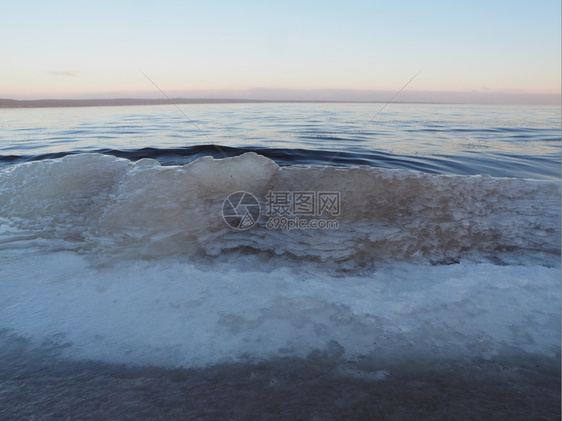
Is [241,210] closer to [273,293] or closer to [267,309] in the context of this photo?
[273,293]

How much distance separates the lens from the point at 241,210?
15.5 ft

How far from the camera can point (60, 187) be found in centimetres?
543

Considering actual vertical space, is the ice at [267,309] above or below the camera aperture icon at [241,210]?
below

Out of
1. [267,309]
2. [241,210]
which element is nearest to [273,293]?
[267,309]

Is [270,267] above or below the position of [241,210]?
below

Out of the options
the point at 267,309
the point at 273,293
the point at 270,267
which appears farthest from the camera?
the point at 270,267

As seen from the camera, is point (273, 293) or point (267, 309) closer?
point (267, 309)

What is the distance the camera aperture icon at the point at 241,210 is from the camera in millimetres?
4457

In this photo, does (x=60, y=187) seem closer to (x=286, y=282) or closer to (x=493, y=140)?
(x=286, y=282)

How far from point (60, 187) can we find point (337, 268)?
4598 millimetres

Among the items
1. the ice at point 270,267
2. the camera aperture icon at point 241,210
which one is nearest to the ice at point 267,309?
the ice at point 270,267

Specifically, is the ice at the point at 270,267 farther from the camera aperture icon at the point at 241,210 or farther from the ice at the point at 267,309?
the camera aperture icon at the point at 241,210

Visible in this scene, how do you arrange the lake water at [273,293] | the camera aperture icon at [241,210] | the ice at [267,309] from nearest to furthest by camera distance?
1. the lake water at [273,293]
2. the ice at [267,309]
3. the camera aperture icon at [241,210]

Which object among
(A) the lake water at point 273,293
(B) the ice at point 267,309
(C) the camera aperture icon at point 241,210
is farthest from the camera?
(C) the camera aperture icon at point 241,210
